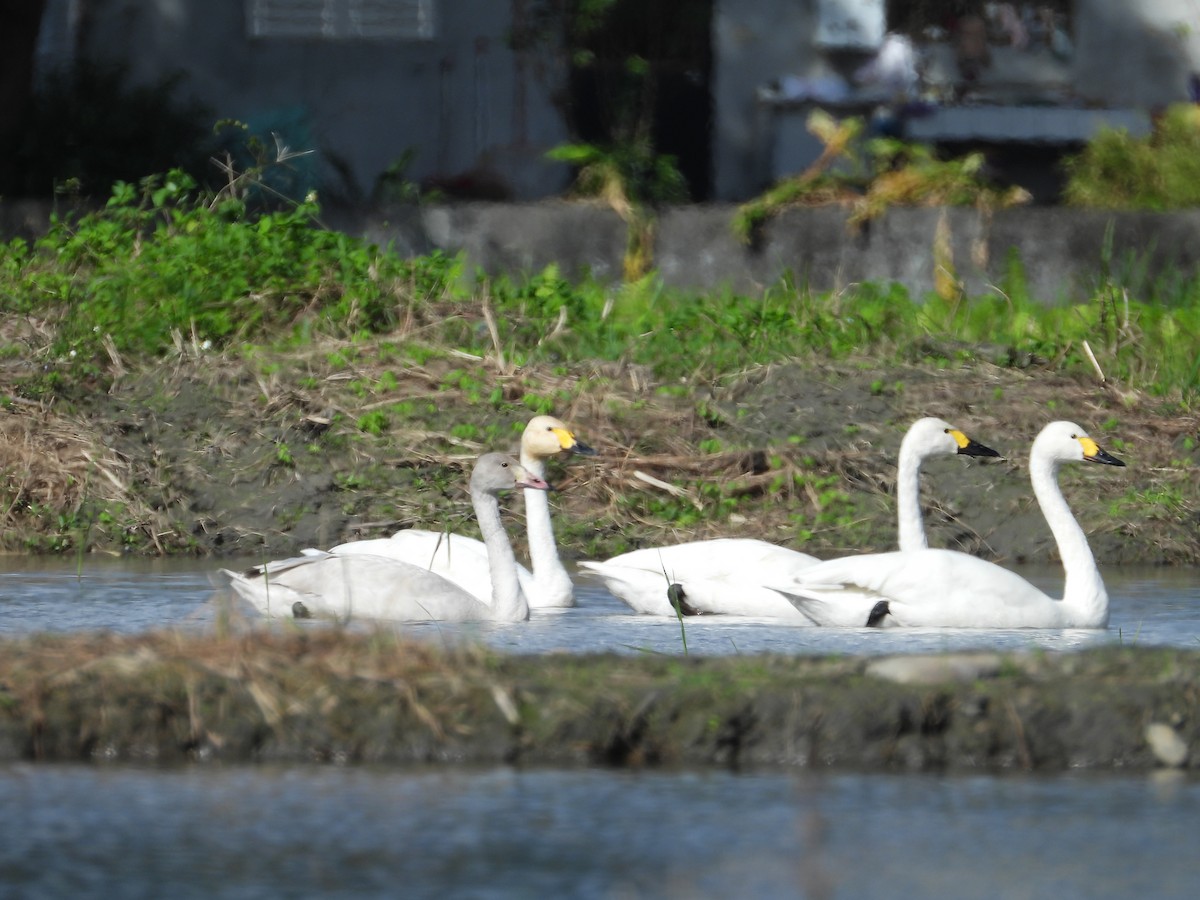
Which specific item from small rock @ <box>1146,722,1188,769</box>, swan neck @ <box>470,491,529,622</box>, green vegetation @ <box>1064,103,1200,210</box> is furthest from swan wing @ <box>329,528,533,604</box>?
green vegetation @ <box>1064,103,1200,210</box>

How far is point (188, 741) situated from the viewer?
6.12m

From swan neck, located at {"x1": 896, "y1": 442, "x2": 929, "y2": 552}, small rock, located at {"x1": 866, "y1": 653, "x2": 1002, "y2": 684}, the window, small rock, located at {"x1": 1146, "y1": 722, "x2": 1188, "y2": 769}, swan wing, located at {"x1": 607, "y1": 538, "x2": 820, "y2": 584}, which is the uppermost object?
the window

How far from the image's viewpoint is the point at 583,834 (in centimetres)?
536

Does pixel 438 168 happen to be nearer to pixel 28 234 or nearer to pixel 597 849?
pixel 28 234

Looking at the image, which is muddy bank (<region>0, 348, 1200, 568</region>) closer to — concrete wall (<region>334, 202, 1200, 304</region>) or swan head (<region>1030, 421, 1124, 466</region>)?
swan head (<region>1030, 421, 1124, 466</region>)

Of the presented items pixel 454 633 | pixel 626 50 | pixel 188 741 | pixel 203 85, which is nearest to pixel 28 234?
pixel 203 85

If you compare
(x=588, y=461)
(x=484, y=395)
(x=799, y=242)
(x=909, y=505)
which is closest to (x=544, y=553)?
(x=909, y=505)

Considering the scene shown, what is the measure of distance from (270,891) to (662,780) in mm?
1350

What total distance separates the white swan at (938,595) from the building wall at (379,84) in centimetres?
1230

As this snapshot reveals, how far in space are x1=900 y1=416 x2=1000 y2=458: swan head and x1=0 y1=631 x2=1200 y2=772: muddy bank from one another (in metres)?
4.33

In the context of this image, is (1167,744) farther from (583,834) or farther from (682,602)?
(682,602)

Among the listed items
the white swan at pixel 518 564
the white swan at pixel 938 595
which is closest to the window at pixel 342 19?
the white swan at pixel 518 564

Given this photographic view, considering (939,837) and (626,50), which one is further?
(626,50)

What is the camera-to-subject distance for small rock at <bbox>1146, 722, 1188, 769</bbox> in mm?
6102
